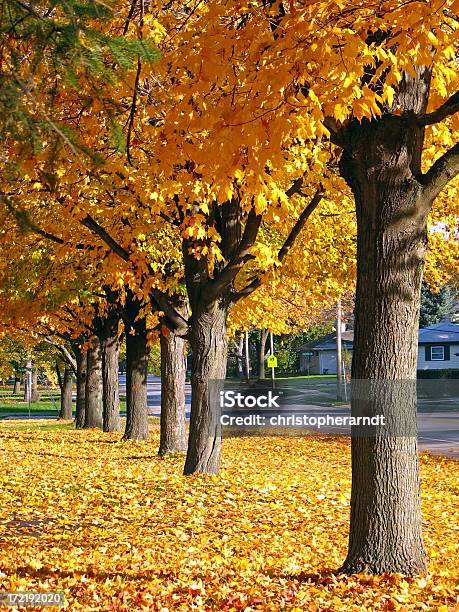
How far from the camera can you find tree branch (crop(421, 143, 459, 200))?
5.98 m

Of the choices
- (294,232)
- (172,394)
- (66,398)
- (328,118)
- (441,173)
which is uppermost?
(294,232)

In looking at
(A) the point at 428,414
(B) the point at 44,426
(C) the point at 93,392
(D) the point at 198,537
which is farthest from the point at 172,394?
(A) the point at 428,414

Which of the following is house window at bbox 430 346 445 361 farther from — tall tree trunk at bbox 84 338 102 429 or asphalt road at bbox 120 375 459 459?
tall tree trunk at bbox 84 338 102 429

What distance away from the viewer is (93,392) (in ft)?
87.9

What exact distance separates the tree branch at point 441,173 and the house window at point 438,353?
54.6 m

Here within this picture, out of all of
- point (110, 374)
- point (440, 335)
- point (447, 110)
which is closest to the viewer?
point (447, 110)

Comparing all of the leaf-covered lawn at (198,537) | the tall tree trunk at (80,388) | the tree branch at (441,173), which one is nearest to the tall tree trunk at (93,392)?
the tall tree trunk at (80,388)

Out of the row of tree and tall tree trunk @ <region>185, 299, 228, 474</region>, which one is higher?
the row of tree

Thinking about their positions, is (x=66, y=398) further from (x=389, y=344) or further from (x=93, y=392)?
(x=389, y=344)

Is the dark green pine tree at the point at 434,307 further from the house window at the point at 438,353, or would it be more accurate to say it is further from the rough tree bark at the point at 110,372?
the rough tree bark at the point at 110,372

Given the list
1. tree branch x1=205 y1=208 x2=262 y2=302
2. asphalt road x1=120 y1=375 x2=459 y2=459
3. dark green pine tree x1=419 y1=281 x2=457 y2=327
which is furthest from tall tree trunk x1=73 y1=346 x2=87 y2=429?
dark green pine tree x1=419 y1=281 x2=457 y2=327

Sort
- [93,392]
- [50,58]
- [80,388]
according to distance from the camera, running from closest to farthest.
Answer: [50,58], [93,392], [80,388]

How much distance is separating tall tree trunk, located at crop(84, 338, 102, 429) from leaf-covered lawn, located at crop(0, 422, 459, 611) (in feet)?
36.9

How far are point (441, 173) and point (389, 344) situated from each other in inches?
53.1
